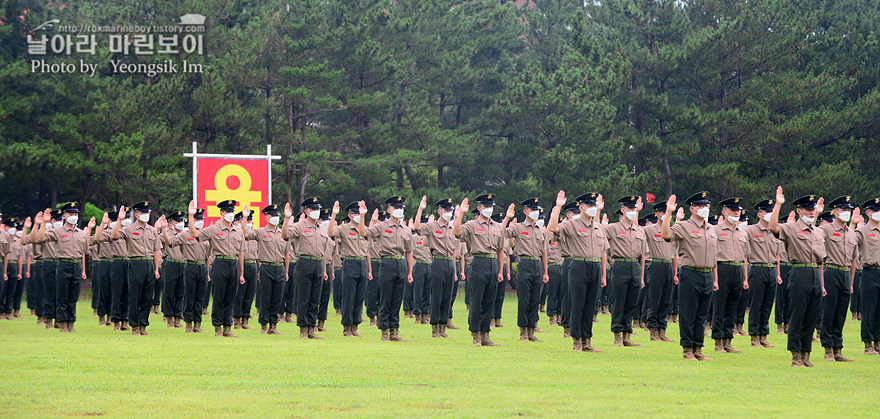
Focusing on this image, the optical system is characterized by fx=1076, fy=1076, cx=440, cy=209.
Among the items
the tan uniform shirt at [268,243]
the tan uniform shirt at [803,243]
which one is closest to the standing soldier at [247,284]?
the tan uniform shirt at [268,243]

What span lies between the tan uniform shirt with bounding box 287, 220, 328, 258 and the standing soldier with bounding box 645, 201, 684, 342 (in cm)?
531

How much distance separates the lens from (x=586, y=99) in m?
39.7

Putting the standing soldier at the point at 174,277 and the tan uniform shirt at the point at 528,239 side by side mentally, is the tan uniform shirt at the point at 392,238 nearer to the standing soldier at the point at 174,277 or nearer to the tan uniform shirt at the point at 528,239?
the tan uniform shirt at the point at 528,239

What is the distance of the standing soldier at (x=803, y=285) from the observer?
1259 centimetres

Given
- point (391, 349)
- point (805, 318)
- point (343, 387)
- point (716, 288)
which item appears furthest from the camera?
point (391, 349)

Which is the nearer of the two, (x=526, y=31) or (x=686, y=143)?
(x=686, y=143)

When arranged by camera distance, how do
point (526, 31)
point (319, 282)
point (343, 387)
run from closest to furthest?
point (343, 387) → point (319, 282) → point (526, 31)

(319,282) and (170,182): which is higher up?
(170,182)

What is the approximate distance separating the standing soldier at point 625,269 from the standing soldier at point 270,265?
578 cm

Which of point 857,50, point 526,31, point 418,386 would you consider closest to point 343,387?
point 418,386

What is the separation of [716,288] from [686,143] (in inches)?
1004

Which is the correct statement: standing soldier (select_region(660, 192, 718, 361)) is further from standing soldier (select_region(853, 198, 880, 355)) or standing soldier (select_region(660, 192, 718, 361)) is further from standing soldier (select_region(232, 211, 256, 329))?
standing soldier (select_region(232, 211, 256, 329))

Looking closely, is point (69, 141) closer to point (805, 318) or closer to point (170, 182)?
point (170, 182)

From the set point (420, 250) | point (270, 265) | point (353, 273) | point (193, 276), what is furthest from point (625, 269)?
point (420, 250)
